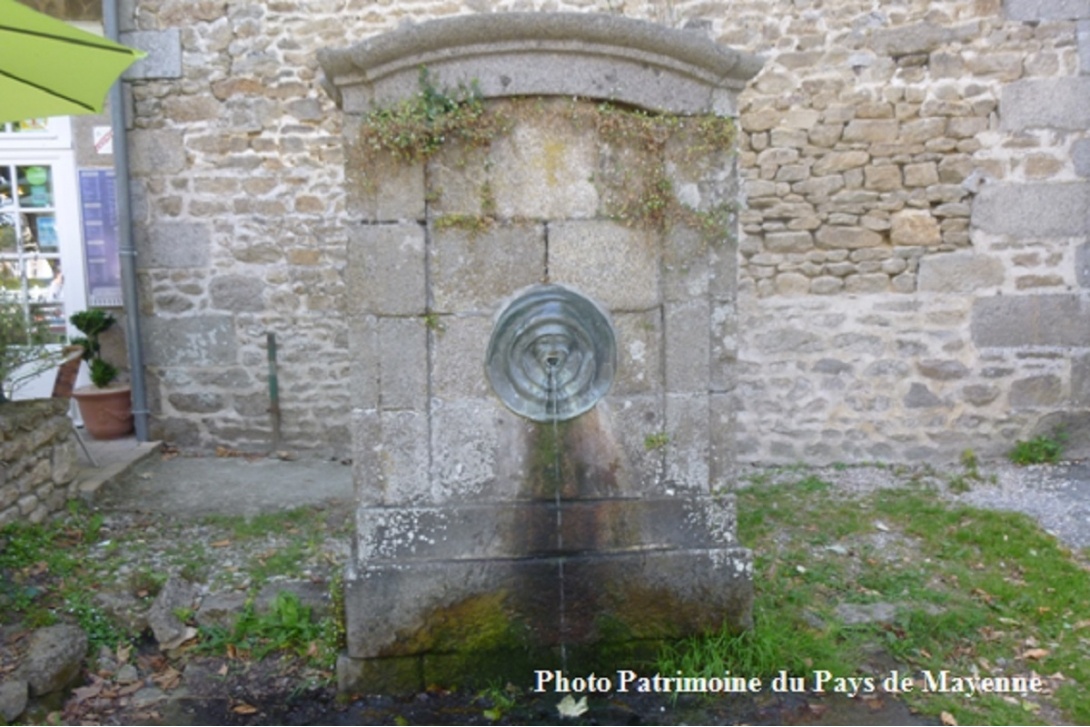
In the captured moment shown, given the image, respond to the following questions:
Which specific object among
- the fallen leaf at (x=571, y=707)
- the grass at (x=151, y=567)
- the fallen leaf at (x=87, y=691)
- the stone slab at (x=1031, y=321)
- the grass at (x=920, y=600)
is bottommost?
the fallen leaf at (x=87, y=691)

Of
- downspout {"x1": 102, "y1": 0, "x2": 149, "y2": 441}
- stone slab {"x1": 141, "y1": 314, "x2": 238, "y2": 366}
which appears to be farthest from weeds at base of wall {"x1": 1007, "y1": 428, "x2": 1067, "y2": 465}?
downspout {"x1": 102, "y1": 0, "x2": 149, "y2": 441}

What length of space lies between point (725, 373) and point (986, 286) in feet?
12.0

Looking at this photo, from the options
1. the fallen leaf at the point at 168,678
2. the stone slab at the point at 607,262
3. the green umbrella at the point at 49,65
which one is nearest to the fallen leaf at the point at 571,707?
the stone slab at the point at 607,262

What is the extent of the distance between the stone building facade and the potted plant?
36 cm

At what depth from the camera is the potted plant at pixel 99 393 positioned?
6.93 metres

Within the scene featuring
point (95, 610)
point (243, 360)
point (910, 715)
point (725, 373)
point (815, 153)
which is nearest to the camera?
point (910, 715)

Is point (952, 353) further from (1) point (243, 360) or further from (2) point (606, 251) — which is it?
(1) point (243, 360)

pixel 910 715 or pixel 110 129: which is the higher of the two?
pixel 110 129

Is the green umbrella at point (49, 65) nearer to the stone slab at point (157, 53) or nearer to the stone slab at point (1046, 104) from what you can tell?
the stone slab at point (157, 53)

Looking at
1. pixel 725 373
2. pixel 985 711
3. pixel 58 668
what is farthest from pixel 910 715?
pixel 58 668

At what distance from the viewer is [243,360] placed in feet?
22.3

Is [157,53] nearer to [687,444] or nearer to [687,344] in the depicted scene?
[687,344]

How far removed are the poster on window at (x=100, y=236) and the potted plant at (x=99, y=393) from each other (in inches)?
9.3

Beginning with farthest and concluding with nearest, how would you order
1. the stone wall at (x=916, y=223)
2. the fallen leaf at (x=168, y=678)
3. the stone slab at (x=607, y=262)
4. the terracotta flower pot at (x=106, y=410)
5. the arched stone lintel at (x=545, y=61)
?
A: the terracotta flower pot at (x=106, y=410)
the stone wall at (x=916, y=223)
the fallen leaf at (x=168, y=678)
the stone slab at (x=607, y=262)
the arched stone lintel at (x=545, y=61)
